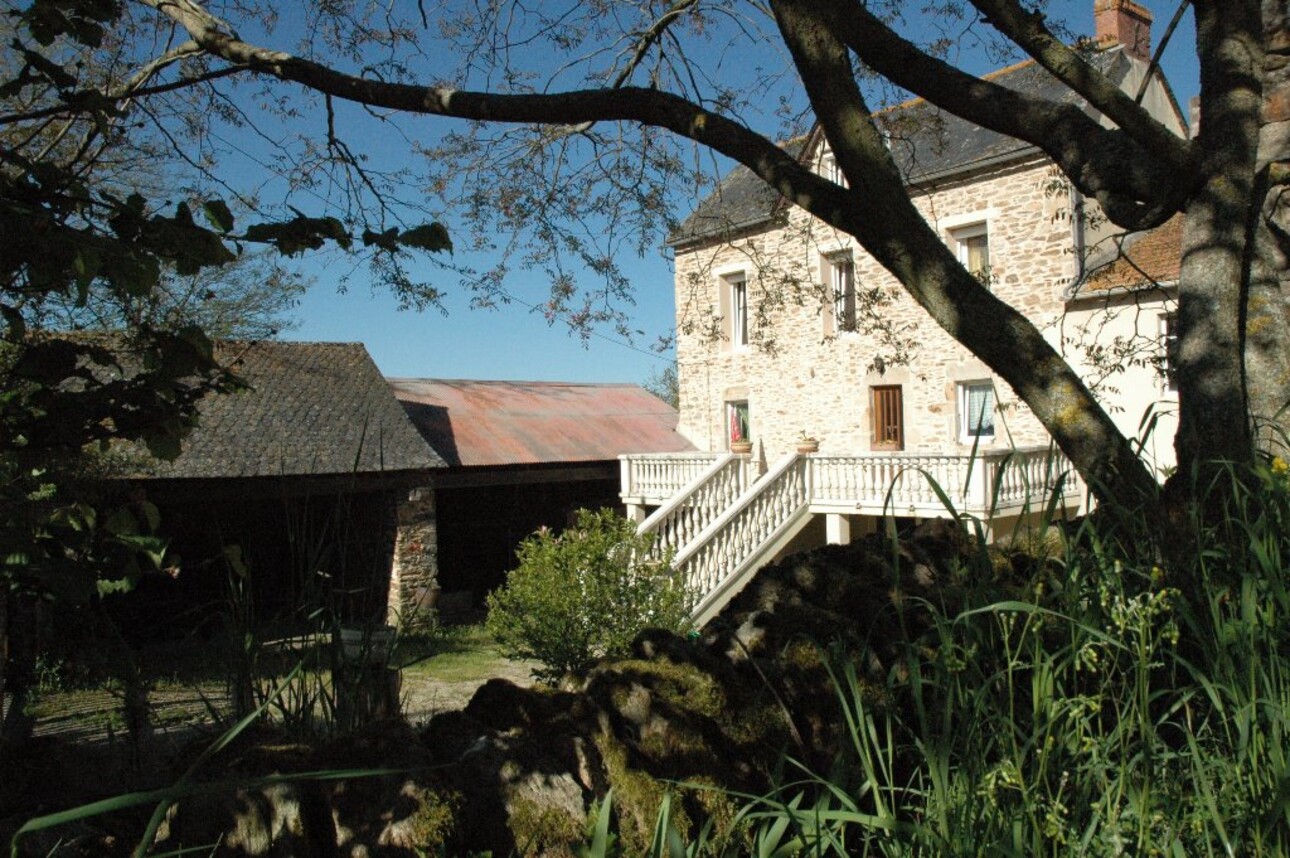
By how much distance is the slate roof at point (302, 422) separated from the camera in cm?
1341

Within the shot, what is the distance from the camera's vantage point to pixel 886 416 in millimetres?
17812

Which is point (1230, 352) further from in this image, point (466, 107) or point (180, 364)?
point (180, 364)

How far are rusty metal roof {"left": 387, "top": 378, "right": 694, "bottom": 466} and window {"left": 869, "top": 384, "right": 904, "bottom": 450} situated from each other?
4.11 meters

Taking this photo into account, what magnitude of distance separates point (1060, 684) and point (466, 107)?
3328mm

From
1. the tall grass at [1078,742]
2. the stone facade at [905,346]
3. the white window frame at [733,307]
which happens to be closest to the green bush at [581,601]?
the stone facade at [905,346]

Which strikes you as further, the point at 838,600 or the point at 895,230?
the point at 895,230

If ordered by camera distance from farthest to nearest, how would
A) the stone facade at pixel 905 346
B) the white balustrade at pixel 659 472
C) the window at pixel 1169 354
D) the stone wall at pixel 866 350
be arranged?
the white balustrade at pixel 659 472
the stone wall at pixel 866 350
the stone facade at pixel 905 346
the window at pixel 1169 354

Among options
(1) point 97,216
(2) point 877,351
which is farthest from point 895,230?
(2) point 877,351

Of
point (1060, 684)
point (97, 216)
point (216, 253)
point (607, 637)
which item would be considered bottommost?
point (607, 637)

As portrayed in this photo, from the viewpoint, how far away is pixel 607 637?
8.45 metres

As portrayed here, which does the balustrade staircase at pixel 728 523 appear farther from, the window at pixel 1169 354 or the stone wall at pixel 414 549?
the window at pixel 1169 354

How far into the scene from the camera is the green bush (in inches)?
335

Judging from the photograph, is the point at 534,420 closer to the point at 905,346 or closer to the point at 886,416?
the point at 886,416

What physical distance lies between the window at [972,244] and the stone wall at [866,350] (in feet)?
0.46
